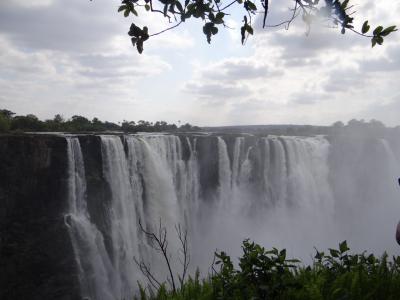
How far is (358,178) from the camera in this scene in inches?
1136

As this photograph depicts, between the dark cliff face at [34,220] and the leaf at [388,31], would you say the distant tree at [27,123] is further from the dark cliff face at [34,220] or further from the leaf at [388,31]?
the leaf at [388,31]

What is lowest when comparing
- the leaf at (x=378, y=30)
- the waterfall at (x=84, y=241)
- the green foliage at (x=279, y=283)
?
the waterfall at (x=84, y=241)

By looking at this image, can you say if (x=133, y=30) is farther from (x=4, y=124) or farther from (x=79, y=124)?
(x=79, y=124)

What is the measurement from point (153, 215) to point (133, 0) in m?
16.6

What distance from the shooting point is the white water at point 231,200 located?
16.5 metres

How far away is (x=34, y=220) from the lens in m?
16.2

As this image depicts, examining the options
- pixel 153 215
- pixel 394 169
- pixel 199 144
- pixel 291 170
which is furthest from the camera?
pixel 394 169

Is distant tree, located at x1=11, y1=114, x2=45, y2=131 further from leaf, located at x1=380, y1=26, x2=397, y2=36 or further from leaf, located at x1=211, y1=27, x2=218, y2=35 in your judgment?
leaf, located at x1=380, y1=26, x2=397, y2=36

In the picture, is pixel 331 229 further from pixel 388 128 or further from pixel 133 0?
pixel 133 0

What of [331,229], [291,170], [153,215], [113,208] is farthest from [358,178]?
[113,208]

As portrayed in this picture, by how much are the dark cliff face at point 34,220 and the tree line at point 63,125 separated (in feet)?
17.3

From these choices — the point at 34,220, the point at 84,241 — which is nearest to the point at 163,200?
the point at 84,241

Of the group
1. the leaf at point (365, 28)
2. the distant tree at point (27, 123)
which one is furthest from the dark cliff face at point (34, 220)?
the leaf at point (365, 28)

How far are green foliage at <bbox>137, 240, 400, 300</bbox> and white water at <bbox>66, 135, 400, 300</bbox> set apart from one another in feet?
43.0
